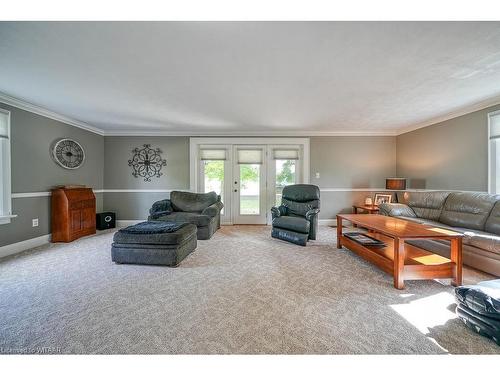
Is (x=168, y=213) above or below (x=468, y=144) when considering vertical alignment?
below

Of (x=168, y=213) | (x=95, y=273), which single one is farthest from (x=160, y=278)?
(x=168, y=213)

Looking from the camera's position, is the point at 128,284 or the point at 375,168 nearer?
the point at 128,284

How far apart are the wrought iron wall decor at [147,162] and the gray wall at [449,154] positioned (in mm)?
6058

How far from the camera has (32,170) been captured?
357 cm

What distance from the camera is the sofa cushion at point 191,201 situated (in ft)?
15.3

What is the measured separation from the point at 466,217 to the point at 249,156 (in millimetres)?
4194

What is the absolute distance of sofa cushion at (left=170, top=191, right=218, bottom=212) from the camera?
4.68m

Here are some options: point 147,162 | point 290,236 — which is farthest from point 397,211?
point 147,162

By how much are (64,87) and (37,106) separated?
1376 millimetres

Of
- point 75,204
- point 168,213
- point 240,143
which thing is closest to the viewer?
point 75,204

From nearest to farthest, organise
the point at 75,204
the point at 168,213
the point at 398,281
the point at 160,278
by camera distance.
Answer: the point at 398,281 < the point at 160,278 < the point at 75,204 < the point at 168,213

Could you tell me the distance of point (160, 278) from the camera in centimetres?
241

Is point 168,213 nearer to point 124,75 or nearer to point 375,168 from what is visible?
point 124,75

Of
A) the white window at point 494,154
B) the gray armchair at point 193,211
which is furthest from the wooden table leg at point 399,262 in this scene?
the gray armchair at point 193,211
